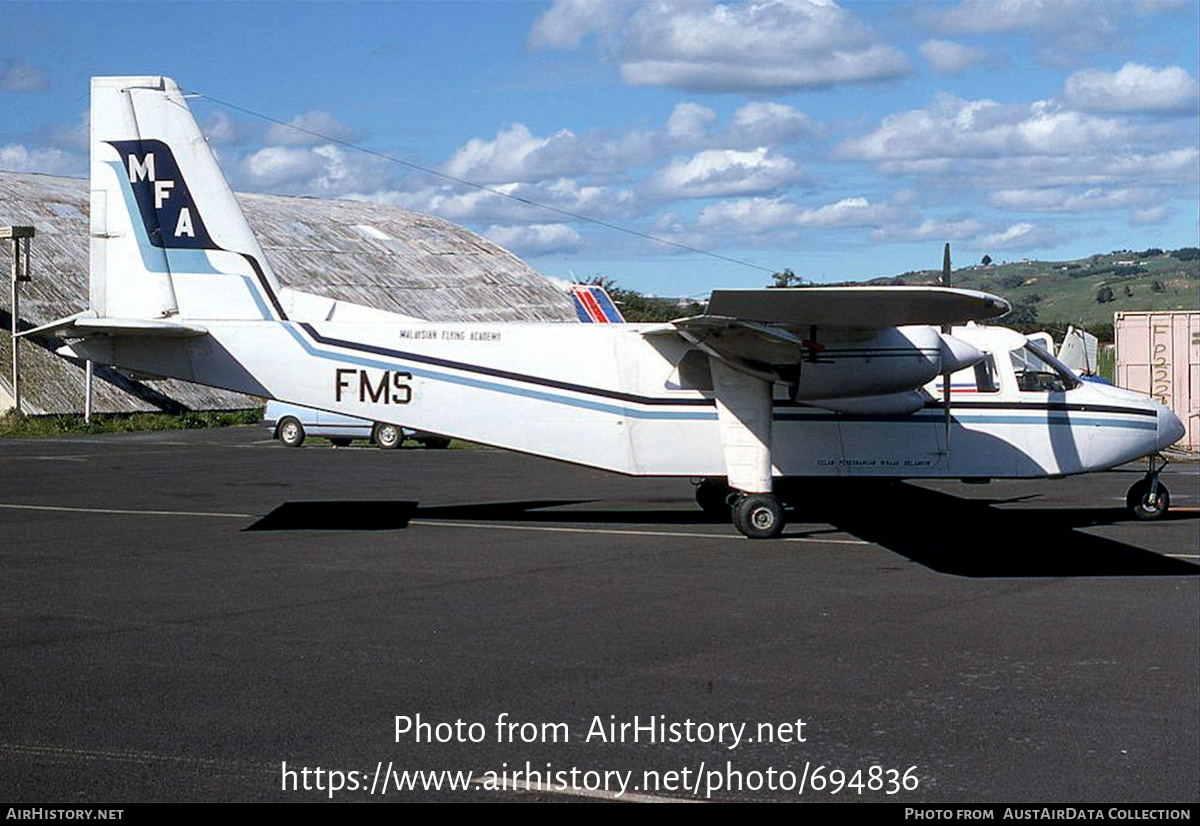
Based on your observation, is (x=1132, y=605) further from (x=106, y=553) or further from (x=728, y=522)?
(x=106, y=553)

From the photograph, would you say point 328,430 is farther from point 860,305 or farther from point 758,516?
point 860,305

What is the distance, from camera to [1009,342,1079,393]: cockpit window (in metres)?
16.5

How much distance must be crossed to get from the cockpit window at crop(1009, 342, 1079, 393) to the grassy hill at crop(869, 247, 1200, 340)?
1437 inches

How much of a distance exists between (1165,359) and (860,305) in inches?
837

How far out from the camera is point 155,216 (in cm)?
1599

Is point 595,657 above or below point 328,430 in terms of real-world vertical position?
below

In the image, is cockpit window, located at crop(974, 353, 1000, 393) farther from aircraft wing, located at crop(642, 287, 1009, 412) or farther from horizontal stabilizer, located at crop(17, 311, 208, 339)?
horizontal stabilizer, located at crop(17, 311, 208, 339)

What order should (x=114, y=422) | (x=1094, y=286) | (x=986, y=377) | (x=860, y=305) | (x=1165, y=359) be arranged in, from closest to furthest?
1. (x=860, y=305)
2. (x=986, y=377)
3. (x=1165, y=359)
4. (x=114, y=422)
5. (x=1094, y=286)

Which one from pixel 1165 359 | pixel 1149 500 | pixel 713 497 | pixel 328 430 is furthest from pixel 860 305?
pixel 328 430

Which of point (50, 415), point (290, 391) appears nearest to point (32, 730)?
point (290, 391)

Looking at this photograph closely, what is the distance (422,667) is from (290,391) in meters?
8.21

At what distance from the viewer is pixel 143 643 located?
914 centimetres

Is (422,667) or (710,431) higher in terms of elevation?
(710,431)

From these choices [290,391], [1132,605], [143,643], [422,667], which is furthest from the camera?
[290,391]
